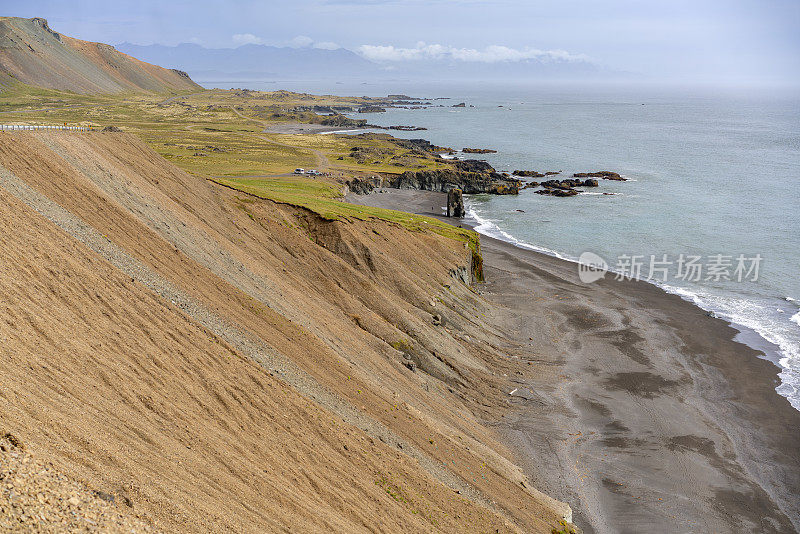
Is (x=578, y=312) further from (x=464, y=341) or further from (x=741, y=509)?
(x=741, y=509)

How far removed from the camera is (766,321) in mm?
56125

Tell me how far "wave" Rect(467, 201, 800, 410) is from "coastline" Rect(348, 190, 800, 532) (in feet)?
3.63

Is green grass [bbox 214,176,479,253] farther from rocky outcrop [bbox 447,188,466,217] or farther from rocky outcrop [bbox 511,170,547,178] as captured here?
rocky outcrop [bbox 511,170,547,178]

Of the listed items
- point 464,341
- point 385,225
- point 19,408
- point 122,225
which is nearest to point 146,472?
point 19,408

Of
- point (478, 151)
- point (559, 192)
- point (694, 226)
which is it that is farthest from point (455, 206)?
point (478, 151)

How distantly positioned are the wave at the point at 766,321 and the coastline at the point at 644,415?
111 cm

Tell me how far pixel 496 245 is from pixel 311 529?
6430 cm

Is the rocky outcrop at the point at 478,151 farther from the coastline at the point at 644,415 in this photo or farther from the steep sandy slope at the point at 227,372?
the steep sandy slope at the point at 227,372

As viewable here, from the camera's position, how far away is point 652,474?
3338 centimetres

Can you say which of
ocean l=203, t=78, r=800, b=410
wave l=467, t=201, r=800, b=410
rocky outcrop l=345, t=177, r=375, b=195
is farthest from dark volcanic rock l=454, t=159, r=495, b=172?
wave l=467, t=201, r=800, b=410

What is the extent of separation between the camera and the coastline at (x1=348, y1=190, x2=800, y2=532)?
31047 millimetres

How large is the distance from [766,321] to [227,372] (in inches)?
2046

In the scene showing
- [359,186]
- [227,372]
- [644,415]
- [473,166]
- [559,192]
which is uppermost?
[227,372]

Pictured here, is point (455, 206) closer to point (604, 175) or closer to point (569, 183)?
point (569, 183)
